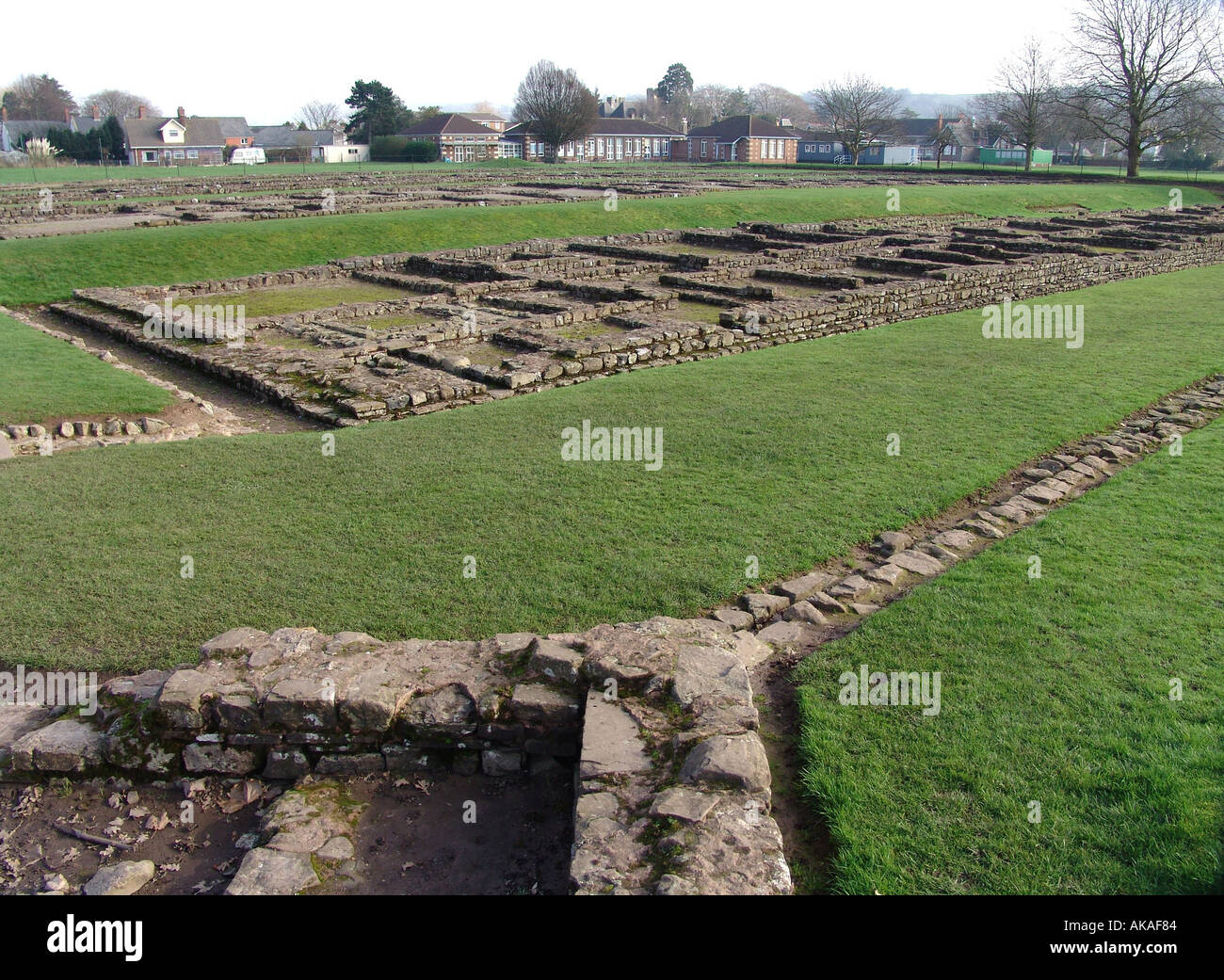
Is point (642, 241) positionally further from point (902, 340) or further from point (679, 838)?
point (679, 838)

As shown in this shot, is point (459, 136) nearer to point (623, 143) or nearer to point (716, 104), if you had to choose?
point (623, 143)

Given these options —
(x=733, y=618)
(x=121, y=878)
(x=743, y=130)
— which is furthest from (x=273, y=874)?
(x=743, y=130)

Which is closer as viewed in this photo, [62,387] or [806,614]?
[806,614]

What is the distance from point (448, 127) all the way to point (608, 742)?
94.6m

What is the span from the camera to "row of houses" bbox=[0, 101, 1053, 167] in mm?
82812

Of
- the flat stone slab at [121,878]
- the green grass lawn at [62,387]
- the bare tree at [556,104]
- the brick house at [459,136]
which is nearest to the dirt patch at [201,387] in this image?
the green grass lawn at [62,387]

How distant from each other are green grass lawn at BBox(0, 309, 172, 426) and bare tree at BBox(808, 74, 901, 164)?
7136 cm

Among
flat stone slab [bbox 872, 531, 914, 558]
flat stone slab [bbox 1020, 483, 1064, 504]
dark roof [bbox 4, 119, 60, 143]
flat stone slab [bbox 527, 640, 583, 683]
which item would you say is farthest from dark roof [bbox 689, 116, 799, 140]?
flat stone slab [bbox 527, 640, 583, 683]

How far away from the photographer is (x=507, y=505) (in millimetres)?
7641

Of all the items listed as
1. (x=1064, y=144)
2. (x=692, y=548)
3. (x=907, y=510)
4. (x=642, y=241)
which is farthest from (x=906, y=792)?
(x=1064, y=144)

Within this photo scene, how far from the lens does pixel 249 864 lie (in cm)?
385

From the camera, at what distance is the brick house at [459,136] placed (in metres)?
86.5

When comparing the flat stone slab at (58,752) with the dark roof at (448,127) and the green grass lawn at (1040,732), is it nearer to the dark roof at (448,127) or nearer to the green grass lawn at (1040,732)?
the green grass lawn at (1040,732)

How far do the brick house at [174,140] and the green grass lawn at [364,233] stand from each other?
64.9 m
